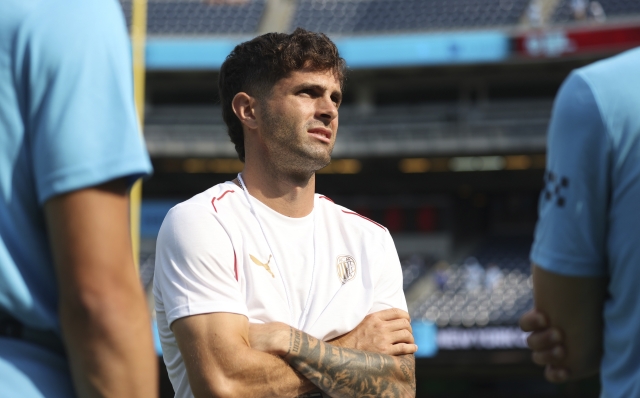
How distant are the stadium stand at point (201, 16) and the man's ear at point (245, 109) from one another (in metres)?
22.6

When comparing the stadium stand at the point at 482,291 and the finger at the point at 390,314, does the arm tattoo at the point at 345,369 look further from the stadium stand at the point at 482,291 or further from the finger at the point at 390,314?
the stadium stand at the point at 482,291

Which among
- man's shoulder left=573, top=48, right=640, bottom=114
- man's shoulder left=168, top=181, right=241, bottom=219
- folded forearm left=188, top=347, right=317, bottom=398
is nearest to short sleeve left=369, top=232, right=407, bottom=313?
folded forearm left=188, top=347, right=317, bottom=398

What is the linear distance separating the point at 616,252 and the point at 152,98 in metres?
24.8

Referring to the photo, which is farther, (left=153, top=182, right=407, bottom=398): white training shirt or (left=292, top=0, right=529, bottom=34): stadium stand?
(left=292, top=0, right=529, bottom=34): stadium stand

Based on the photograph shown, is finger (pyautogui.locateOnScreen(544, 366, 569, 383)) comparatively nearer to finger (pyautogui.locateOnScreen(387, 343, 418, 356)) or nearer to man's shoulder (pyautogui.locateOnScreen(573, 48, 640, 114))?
finger (pyautogui.locateOnScreen(387, 343, 418, 356))

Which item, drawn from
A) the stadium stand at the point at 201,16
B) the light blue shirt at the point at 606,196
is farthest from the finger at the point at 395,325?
the stadium stand at the point at 201,16

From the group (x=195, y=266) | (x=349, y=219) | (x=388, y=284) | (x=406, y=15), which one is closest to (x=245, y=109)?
(x=349, y=219)

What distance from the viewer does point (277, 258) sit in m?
2.54

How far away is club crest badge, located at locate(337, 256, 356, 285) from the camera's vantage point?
8.52ft

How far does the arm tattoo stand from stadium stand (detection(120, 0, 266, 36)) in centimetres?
2315

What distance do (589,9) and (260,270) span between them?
73.5ft

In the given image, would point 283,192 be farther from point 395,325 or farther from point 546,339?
point 546,339

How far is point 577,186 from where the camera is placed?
197 centimetres

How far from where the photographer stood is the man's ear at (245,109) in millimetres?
2783
